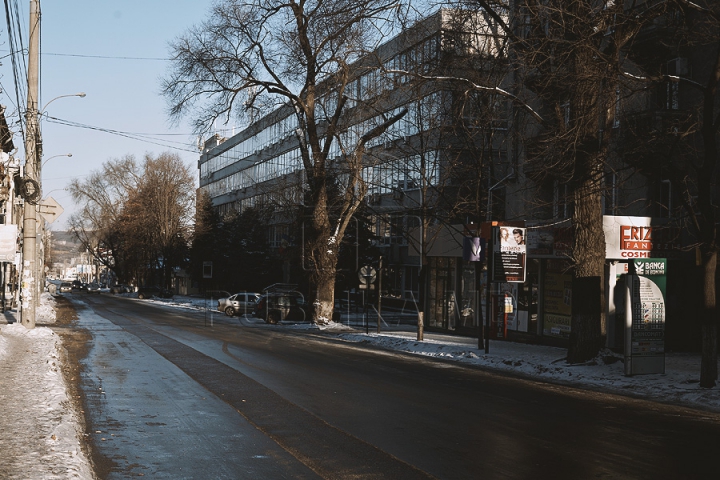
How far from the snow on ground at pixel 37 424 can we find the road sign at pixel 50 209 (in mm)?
9571

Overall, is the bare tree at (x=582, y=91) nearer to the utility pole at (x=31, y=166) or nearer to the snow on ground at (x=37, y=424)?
the snow on ground at (x=37, y=424)

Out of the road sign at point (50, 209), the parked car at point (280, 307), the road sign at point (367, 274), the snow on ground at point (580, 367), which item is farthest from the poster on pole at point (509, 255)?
the parked car at point (280, 307)

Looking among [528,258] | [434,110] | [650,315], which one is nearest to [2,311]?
[434,110]

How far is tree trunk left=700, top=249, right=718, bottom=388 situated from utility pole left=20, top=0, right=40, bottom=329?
19869 mm

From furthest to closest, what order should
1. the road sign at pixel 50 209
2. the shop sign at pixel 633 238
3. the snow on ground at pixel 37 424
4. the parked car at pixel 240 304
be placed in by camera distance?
the parked car at pixel 240 304 → the road sign at pixel 50 209 → the shop sign at pixel 633 238 → the snow on ground at pixel 37 424

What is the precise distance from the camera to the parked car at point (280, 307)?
3809 centimetres

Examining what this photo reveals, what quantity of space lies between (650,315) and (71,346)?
49.8ft

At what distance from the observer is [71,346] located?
2098 centimetres

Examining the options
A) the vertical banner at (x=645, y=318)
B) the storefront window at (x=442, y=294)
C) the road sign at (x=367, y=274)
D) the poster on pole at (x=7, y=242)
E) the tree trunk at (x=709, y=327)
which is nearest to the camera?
the tree trunk at (x=709, y=327)

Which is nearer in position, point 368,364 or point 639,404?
point 639,404

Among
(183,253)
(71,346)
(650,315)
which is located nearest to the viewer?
(650,315)

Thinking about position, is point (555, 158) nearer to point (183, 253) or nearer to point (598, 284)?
point (598, 284)

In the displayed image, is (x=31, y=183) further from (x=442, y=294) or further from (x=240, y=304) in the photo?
(x=240, y=304)

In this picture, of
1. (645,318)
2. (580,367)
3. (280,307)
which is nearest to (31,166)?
(280,307)
